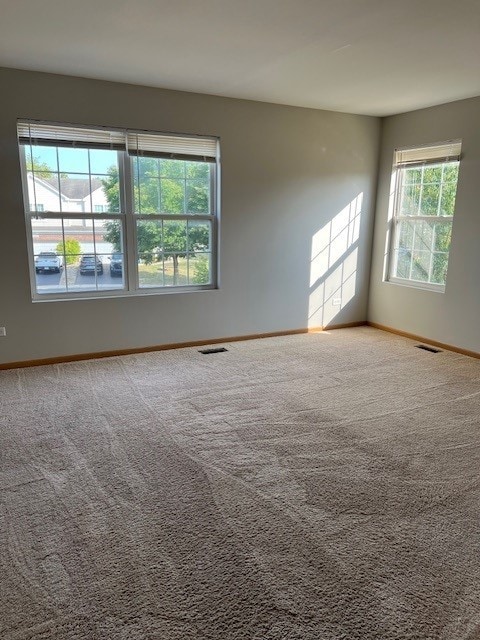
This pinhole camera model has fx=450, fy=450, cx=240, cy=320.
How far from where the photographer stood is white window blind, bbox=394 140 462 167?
459 cm

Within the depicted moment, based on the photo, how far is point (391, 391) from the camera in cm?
365

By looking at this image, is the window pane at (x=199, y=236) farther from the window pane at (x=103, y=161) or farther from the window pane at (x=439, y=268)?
the window pane at (x=439, y=268)

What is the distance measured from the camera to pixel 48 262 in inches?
163

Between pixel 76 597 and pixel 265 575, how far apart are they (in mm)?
707

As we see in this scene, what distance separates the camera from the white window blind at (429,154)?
4593mm

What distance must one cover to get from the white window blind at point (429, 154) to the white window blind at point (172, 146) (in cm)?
224

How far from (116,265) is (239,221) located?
1365 mm

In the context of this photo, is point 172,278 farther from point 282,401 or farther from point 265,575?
point 265,575

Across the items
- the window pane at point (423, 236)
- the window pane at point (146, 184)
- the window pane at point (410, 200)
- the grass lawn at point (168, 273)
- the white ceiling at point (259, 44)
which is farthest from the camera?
the window pane at point (410, 200)

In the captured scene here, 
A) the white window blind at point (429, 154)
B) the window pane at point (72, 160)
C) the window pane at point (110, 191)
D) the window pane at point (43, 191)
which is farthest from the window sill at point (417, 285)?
the window pane at point (43, 191)

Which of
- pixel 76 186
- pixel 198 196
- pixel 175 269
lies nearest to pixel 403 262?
pixel 198 196

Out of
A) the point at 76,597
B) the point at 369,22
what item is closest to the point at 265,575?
the point at 76,597

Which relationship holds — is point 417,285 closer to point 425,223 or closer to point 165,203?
point 425,223

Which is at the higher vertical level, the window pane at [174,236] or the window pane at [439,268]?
the window pane at [174,236]
